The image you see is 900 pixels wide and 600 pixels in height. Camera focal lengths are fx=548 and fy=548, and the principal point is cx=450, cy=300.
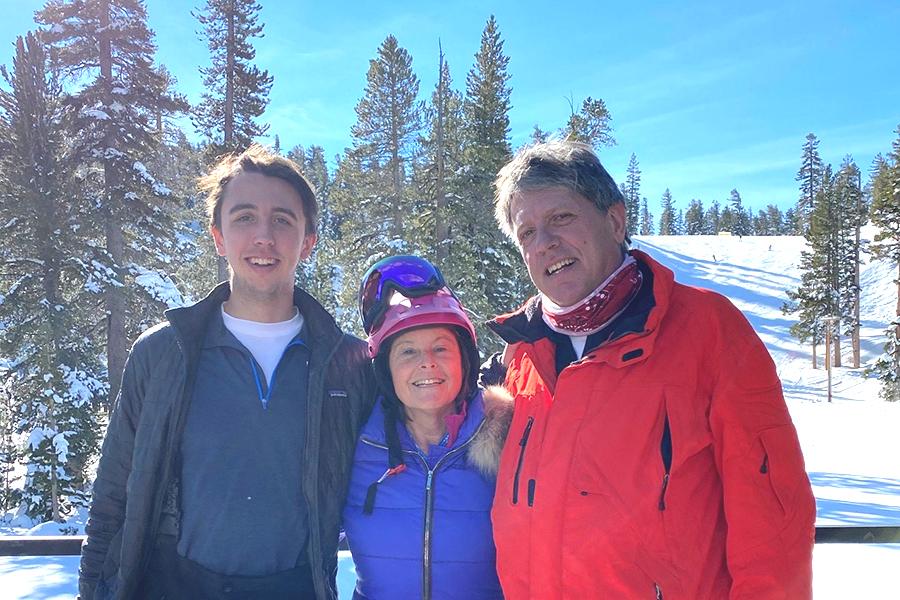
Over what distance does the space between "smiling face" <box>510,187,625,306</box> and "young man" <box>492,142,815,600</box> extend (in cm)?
2

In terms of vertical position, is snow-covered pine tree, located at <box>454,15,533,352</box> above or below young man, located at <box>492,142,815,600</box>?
above

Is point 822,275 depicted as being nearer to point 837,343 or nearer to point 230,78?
point 837,343

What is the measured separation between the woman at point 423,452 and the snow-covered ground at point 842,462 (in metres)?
1.99

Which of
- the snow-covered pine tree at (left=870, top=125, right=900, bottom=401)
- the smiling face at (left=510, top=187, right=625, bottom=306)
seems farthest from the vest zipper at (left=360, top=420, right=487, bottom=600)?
the snow-covered pine tree at (left=870, top=125, right=900, bottom=401)

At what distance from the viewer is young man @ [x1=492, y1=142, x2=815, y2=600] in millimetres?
1658

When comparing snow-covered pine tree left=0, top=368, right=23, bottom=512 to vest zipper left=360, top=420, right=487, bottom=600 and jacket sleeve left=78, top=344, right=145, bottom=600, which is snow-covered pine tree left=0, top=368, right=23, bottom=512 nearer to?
jacket sleeve left=78, top=344, right=145, bottom=600

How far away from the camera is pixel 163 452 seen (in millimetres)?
2271

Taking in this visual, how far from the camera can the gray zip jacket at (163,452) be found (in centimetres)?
224

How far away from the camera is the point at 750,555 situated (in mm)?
1647

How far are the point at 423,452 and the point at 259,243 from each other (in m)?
1.20

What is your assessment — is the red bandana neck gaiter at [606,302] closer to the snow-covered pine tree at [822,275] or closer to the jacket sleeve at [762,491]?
the jacket sleeve at [762,491]

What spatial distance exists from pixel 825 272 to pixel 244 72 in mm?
40562

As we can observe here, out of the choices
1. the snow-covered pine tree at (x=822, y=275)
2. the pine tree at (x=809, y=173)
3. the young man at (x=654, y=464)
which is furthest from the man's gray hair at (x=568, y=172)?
the pine tree at (x=809, y=173)

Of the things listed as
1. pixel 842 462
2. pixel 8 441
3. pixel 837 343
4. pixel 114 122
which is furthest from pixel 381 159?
pixel 837 343
